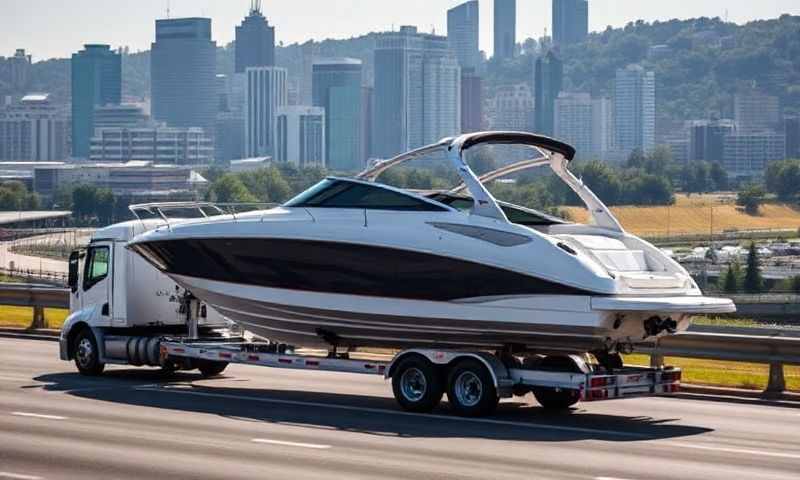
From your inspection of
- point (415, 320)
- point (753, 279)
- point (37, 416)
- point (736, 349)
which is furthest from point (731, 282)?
point (37, 416)

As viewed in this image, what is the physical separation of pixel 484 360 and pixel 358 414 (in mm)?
1805

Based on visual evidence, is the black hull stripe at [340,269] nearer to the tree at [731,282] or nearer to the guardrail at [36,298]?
the guardrail at [36,298]

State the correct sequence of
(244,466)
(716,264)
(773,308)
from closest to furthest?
(244,466) < (773,308) < (716,264)

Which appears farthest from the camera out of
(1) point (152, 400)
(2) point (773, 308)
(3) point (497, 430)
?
(2) point (773, 308)

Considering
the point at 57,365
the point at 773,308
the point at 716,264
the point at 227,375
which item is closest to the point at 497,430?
the point at 227,375

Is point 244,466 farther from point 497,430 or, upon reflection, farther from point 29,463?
point 497,430

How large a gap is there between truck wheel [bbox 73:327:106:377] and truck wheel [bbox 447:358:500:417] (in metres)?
7.30

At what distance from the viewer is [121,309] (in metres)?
26.9

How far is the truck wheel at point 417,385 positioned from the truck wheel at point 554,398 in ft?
4.75

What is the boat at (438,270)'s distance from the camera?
69.4ft

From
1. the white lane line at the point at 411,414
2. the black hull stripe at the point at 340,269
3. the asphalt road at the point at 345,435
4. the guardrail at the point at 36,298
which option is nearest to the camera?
the asphalt road at the point at 345,435

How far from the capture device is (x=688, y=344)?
2602 cm

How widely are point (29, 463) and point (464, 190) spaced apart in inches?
323

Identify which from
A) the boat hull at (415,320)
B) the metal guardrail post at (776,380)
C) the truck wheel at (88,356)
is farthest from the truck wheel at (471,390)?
the truck wheel at (88,356)
